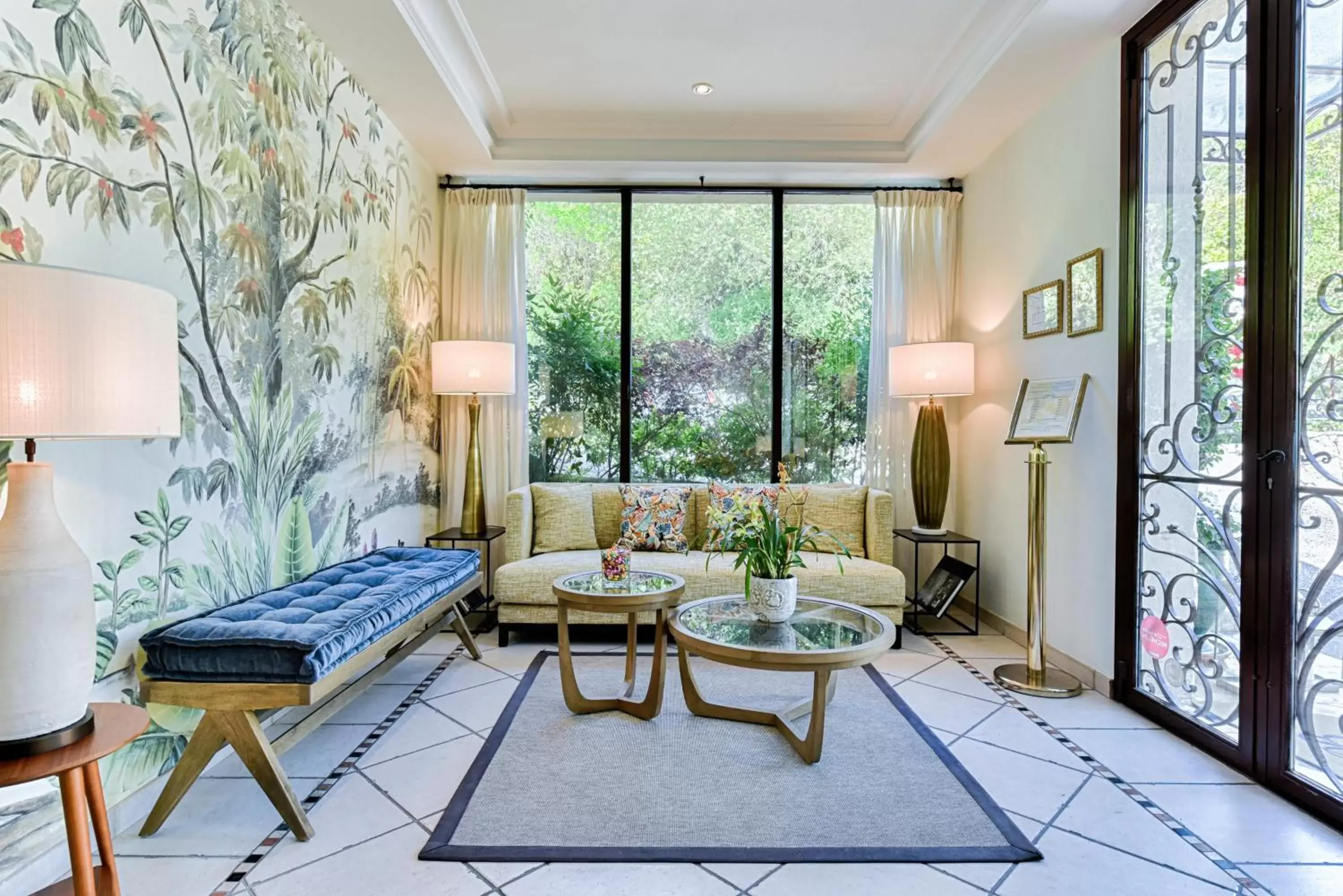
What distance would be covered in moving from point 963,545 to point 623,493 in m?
2.21

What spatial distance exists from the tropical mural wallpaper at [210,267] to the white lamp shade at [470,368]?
0.43 m

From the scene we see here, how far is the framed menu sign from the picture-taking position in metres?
3.19

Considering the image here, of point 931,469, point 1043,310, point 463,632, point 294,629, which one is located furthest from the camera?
point 931,469

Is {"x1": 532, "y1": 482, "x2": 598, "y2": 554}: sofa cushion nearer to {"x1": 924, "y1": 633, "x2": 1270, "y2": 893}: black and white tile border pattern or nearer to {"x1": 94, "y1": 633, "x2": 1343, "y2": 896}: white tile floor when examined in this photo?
{"x1": 94, "y1": 633, "x2": 1343, "y2": 896}: white tile floor

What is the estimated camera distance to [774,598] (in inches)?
101

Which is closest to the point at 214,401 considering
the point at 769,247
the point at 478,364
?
the point at 478,364

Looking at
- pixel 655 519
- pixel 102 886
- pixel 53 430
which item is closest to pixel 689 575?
pixel 655 519

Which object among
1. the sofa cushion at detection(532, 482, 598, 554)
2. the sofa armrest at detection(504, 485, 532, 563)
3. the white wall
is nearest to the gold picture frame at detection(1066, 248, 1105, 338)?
the white wall

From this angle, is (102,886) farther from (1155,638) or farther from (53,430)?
(1155,638)

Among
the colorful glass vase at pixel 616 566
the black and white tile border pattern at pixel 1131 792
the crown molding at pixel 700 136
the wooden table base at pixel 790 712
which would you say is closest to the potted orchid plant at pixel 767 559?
the wooden table base at pixel 790 712

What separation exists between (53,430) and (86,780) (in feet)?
2.26

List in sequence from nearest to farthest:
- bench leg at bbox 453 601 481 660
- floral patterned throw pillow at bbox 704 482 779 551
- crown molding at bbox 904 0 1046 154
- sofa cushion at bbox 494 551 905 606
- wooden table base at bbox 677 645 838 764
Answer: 1. wooden table base at bbox 677 645 838 764
2. crown molding at bbox 904 0 1046 154
3. bench leg at bbox 453 601 481 660
4. sofa cushion at bbox 494 551 905 606
5. floral patterned throw pillow at bbox 704 482 779 551

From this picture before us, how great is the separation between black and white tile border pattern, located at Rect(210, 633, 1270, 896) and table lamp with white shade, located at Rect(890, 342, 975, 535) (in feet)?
3.68

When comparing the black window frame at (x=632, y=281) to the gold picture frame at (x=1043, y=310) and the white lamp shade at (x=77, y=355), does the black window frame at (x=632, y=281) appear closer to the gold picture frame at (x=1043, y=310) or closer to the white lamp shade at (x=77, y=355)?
the gold picture frame at (x=1043, y=310)
